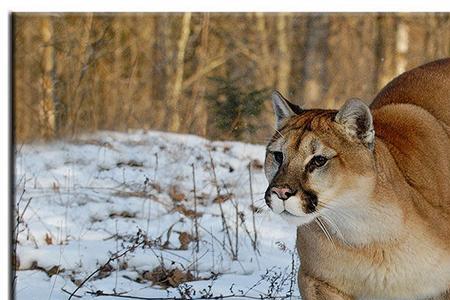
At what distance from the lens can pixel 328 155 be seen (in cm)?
439

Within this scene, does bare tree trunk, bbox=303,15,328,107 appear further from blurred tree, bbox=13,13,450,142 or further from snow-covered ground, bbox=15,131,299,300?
snow-covered ground, bbox=15,131,299,300

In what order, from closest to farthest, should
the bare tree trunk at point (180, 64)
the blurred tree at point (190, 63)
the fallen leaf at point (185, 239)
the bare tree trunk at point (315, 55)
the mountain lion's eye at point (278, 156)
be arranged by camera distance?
1. the mountain lion's eye at point (278, 156)
2. the fallen leaf at point (185, 239)
3. the blurred tree at point (190, 63)
4. the bare tree trunk at point (180, 64)
5. the bare tree trunk at point (315, 55)

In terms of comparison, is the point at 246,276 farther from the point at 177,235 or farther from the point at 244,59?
the point at 244,59

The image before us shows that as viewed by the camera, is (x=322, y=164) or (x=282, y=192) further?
(x=322, y=164)

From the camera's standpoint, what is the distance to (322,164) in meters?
4.36

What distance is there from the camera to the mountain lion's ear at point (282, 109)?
16.0 feet

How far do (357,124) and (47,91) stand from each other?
752 centimetres

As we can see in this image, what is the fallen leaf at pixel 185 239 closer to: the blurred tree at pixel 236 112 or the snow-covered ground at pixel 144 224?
the snow-covered ground at pixel 144 224

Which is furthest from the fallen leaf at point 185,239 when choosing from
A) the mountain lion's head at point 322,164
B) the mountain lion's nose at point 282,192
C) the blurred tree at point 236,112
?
the blurred tree at point 236,112

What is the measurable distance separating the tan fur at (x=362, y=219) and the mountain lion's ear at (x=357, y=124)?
0.13ft

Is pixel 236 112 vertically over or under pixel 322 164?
under
